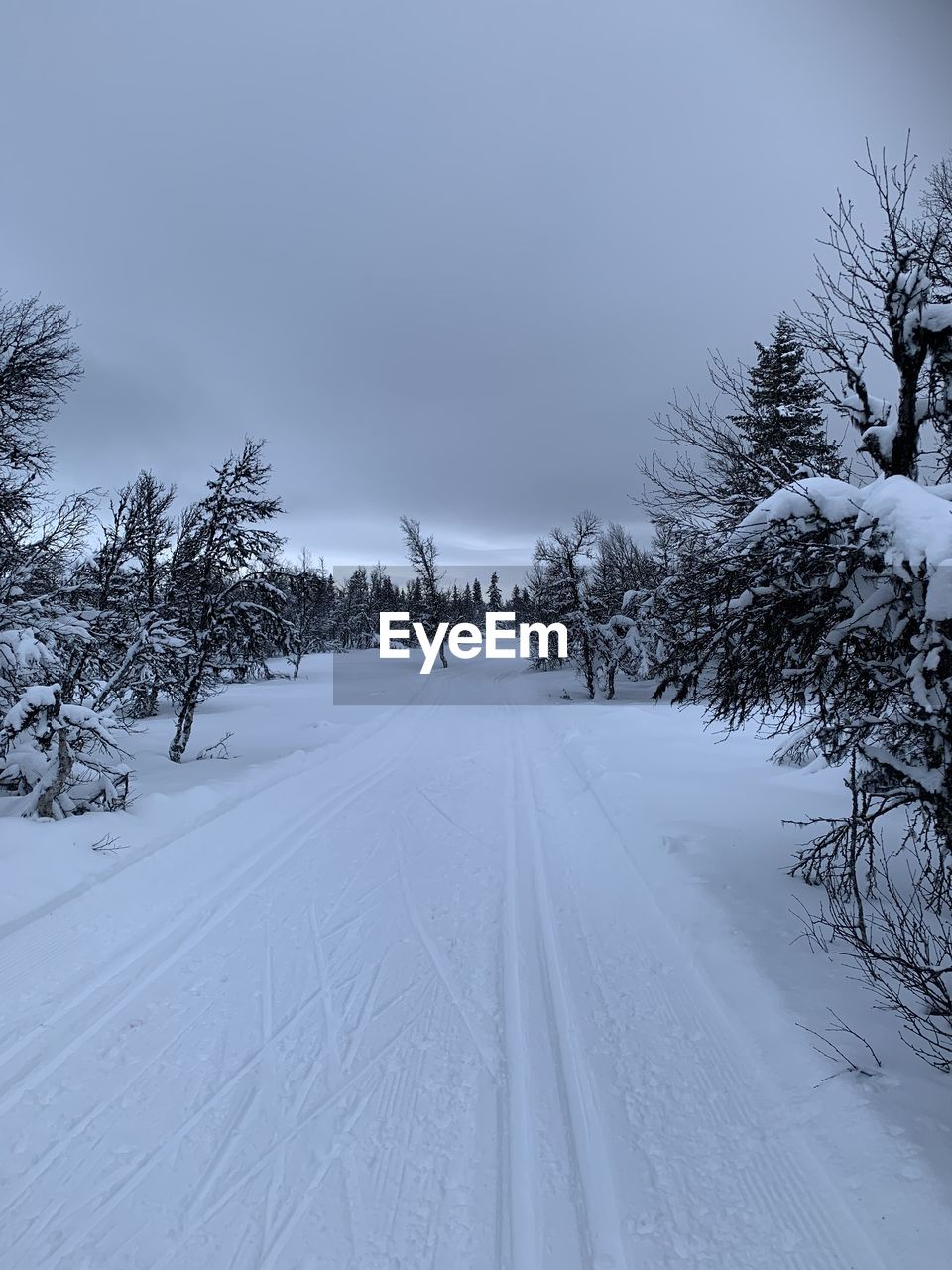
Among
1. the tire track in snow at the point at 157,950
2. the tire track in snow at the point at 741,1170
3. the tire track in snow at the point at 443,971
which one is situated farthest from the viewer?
the tire track in snow at the point at 443,971

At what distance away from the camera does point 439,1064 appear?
3.71m

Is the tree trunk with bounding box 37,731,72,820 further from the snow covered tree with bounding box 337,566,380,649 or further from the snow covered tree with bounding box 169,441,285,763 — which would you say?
the snow covered tree with bounding box 337,566,380,649

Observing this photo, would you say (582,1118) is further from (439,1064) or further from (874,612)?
(874,612)

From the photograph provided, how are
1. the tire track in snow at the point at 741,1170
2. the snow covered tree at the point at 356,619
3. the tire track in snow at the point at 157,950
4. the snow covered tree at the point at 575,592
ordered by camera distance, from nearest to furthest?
the tire track in snow at the point at 741,1170 < the tire track in snow at the point at 157,950 < the snow covered tree at the point at 575,592 < the snow covered tree at the point at 356,619

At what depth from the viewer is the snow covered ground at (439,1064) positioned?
2650 millimetres

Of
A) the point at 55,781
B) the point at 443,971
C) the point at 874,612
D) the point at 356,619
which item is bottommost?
the point at 443,971

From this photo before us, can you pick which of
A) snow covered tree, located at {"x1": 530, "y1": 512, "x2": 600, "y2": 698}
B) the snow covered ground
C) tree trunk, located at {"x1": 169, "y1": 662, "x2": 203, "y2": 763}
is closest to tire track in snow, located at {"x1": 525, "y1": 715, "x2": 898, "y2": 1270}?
the snow covered ground

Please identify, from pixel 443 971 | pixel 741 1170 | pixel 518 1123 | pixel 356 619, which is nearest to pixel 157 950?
pixel 443 971

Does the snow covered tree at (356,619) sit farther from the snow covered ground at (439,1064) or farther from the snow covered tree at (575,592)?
the snow covered ground at (439,1064)

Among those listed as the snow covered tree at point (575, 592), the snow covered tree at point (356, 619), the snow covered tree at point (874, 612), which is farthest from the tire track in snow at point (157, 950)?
the snow covered tree at point (356, 619)

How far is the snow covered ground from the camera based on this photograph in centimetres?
265

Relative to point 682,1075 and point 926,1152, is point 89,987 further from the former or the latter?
point 926,1152

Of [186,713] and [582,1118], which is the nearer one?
[582,1118]

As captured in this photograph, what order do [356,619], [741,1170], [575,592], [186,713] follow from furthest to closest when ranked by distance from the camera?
1. [356,619]
2. [575,592]
3. [186,713]
4. [741,1170]
